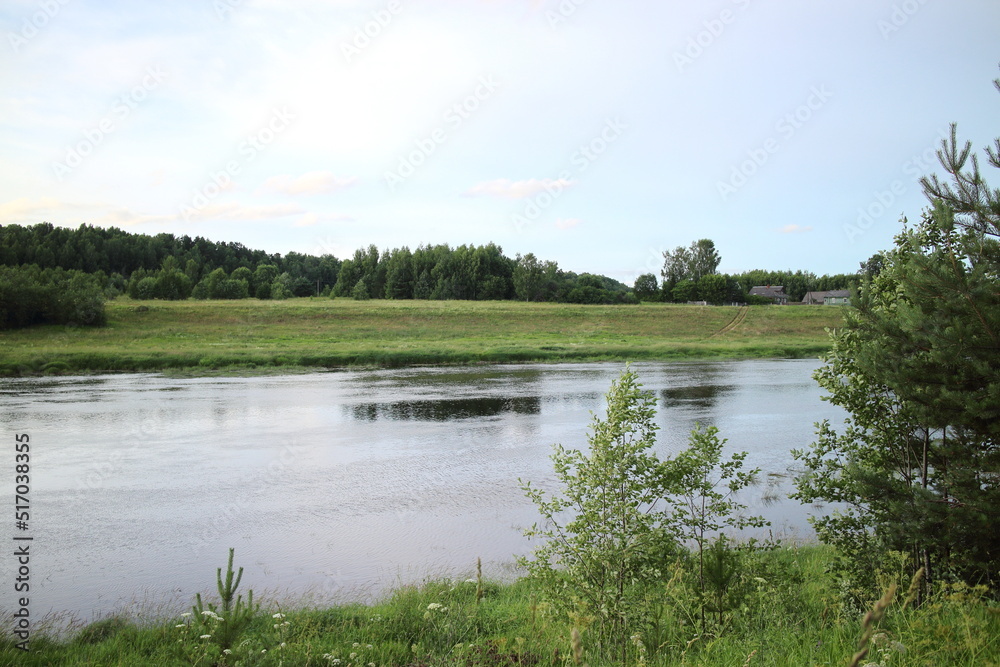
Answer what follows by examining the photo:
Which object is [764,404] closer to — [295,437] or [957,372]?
[295,437]

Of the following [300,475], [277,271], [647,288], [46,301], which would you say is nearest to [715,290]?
[647,288]

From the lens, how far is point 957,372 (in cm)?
581

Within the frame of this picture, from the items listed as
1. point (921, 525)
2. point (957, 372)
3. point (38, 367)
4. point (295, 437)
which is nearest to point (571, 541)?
point (921, 525)

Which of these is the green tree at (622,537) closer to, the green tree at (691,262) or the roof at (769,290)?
the green tree at (691,262)

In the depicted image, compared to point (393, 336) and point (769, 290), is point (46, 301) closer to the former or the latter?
point (393, 336)

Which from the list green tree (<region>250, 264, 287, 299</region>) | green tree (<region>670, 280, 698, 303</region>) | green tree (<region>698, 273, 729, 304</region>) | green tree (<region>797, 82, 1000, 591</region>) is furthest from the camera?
green tree (<region>670, 280, 698, 303</region>)

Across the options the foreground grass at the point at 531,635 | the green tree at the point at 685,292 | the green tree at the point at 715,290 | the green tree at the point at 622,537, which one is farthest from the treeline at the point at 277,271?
the green tree at the point at 622,537

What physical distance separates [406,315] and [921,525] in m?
57.9

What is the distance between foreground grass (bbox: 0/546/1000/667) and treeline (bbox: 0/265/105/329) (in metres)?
45.1

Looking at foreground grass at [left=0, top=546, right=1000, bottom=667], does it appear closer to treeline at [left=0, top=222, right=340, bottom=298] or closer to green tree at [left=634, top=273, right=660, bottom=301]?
treeline at [left=0, top=222, right=340, bottom=298]

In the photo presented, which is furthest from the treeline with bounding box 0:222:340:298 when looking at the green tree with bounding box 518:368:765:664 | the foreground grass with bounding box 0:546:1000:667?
the green tree with bounding box 518:368:765:664

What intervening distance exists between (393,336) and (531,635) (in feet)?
154

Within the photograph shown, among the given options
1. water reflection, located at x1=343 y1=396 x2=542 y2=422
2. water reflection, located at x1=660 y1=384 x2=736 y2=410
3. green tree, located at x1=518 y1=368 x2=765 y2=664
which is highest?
green tree, located at x1=518 y1=368 x2=765 y2=664

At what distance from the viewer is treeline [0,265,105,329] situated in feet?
141
